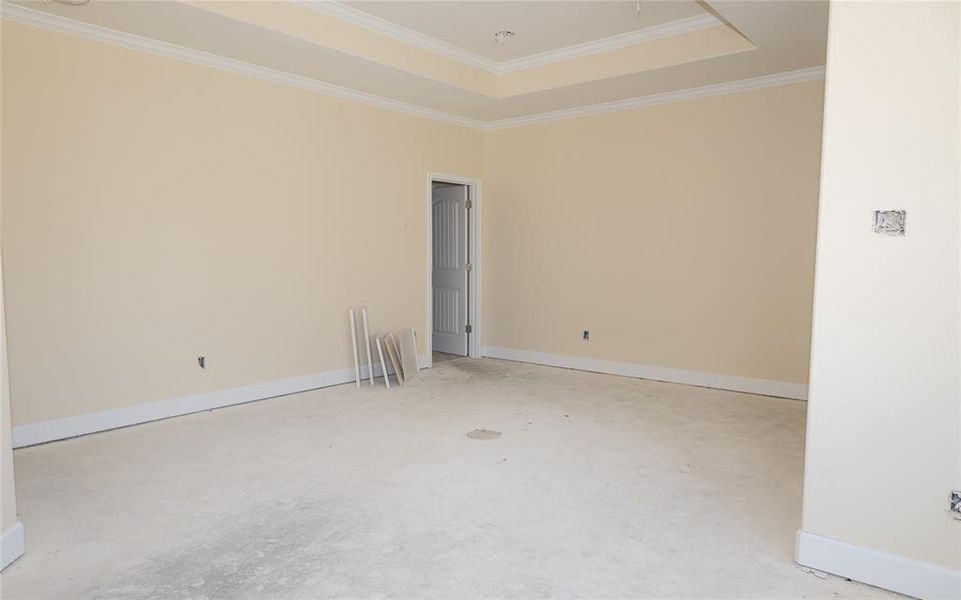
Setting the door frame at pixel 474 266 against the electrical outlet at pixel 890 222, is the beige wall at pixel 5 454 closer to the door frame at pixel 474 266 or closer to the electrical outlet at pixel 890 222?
the electrical outlet at pixel 890 222

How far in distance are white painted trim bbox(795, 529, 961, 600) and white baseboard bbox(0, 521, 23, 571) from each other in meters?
3.22

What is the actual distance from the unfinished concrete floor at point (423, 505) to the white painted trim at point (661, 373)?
0.31 m

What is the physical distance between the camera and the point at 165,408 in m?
4.62

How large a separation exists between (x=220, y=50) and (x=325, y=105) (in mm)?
1122

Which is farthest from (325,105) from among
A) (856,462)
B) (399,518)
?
(856,462)

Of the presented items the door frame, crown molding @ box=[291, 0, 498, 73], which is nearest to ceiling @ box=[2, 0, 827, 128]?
crown molding @ box=[291, 0, 498, 73]

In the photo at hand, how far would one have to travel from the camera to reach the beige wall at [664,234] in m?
5.26

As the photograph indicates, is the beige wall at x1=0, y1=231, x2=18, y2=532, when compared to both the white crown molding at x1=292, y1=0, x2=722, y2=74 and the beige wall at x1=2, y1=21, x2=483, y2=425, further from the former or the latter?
the white crown molding at x1=292, y1=0, x2=722, y2=74

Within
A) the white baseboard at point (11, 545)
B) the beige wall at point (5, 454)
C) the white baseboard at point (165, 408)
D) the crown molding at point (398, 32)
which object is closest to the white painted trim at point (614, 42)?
the crown molding at point (398, 32)

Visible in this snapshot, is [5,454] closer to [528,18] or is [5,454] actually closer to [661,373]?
[528,18]

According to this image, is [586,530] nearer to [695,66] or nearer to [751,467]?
[751,467]

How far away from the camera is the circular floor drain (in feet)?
13.8

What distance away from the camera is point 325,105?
5.57 metres

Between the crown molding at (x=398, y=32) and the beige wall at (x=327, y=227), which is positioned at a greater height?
the crown molding at (x=398, y=32)
